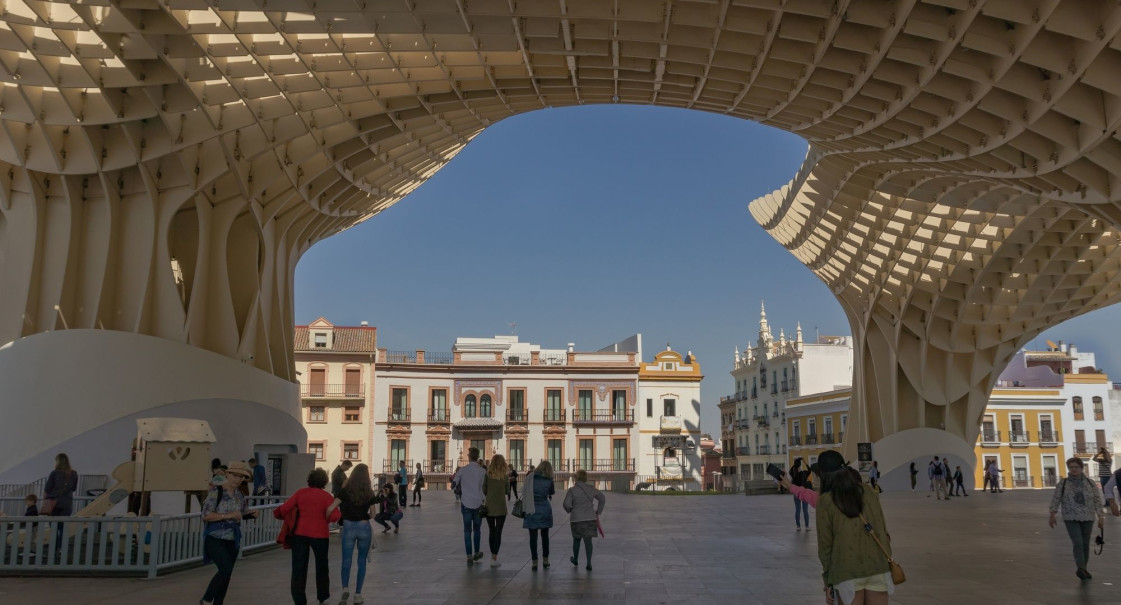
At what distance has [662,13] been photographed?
19.2 meters

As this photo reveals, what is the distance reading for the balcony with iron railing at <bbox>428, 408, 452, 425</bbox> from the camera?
62.9 m

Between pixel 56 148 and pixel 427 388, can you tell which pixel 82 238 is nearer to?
pixel 56 148

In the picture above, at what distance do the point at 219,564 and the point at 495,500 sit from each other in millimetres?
5067

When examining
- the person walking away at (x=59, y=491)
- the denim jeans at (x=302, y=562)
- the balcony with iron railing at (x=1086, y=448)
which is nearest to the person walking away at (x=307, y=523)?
the denim jeans at (x=302, y=562)

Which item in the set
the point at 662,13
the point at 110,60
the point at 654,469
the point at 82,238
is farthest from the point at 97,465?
the point at 654,469

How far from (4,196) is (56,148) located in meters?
2.66

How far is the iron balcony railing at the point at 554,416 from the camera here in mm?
63781

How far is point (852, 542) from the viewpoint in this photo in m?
6.55

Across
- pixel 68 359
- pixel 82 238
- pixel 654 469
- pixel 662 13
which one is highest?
pixel 662 13

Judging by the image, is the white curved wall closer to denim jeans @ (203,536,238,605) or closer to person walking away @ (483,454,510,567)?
person walking away @ (483,454,510,567)

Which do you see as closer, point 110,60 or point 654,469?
point 110,60

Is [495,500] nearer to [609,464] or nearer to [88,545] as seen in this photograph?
[88,545]

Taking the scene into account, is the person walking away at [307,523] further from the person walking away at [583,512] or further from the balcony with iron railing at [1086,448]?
the balcony with iron railing at [1086,448]

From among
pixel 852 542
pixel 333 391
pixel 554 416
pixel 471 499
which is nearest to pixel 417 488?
pixel 471 499
